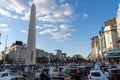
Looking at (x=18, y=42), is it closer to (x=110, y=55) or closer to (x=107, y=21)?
(x=107, y=21)

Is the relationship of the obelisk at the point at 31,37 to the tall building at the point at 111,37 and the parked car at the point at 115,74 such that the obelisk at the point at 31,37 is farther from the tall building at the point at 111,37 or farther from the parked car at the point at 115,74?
the tall building at the point at 111,37

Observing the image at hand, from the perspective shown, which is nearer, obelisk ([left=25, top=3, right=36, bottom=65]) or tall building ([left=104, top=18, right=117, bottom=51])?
obelisk ([left=25, top=3, right=36, bottom=65])

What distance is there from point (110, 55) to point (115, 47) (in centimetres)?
1906

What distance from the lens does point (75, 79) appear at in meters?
22.4

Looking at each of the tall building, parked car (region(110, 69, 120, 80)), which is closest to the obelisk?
parked car (region(110, 69, 120, 80))

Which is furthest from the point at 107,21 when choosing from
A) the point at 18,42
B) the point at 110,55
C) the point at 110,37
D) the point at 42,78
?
the point at 42,78

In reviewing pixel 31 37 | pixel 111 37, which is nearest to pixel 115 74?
pixel 31 37

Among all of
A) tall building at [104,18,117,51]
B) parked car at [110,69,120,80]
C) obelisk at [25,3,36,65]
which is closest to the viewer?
parked car at [110,69,120,80]

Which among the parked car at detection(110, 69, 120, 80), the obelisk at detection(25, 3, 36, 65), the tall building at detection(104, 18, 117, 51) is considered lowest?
the parked car at detection(110, 69, 120, 80)

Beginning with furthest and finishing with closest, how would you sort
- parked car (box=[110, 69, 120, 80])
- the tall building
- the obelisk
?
the tall building, the obelisk, parked car (box=[110, 69, 120, 80])

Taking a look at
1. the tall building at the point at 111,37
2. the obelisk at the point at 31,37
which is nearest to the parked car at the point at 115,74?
the obelisk at the point at 31,37

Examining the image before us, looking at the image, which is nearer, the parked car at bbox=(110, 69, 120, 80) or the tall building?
the parked car at bbox=(110, 69, 120, 80)

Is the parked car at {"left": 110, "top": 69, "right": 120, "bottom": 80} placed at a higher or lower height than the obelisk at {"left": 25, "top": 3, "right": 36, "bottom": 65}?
lower

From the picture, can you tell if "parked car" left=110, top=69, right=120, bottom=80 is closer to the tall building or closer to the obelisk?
the obelisk
